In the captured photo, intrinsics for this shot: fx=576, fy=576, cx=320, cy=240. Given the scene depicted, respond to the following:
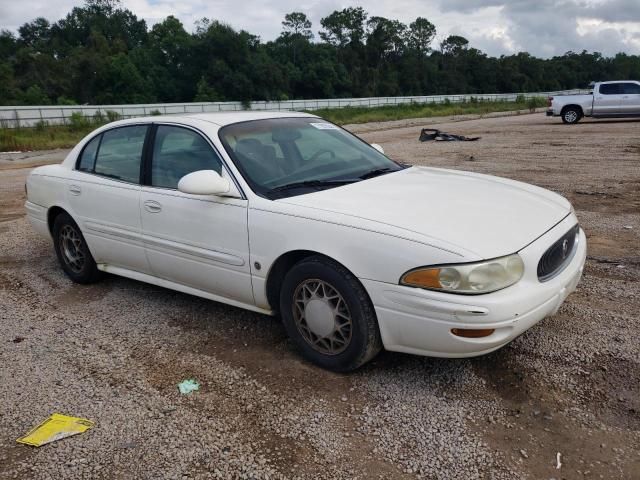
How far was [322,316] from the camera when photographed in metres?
3.32

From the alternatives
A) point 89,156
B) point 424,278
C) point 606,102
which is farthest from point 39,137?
point 424,278

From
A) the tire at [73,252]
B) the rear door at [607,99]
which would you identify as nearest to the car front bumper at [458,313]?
the tire at [73,252]

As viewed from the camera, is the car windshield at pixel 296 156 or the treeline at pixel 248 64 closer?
the car windshield at pixel 296 156

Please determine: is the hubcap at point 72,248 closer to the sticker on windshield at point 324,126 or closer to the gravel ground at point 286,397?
the gravel ground at point 286,397

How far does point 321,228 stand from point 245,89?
198ft

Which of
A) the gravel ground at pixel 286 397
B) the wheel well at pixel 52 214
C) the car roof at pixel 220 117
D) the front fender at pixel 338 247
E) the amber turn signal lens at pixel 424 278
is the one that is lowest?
the gravel ground at pixel 286 397

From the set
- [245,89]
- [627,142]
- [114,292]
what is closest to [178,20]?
[245,89]

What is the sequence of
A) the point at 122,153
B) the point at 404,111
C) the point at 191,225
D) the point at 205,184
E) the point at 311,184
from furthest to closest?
1. the point at 404,111
2. the point at 122,153
3. the point at 191,225
4. the point at 311,184
5. the point at 205,184

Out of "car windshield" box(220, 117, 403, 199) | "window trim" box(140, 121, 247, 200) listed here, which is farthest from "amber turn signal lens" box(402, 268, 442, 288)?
"window trim" box(140, 121, 247, 200)

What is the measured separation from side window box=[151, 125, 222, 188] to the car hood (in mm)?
792

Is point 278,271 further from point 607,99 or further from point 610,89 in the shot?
point 610,89

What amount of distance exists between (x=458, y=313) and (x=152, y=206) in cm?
236

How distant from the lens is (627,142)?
620 inches

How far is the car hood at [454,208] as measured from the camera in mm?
2967
